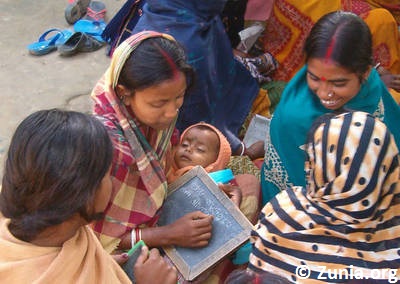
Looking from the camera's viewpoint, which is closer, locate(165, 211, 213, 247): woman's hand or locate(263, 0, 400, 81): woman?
locate(165, 211, 213, 247): woman's hand

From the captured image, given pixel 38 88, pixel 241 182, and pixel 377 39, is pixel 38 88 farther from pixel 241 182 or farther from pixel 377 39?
pixel 377 39

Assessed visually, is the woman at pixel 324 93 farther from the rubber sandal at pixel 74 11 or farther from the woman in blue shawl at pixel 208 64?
the rubber sandal at pixel 74 11

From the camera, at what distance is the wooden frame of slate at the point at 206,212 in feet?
6.77

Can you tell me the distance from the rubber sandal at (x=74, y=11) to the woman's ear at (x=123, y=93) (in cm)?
273

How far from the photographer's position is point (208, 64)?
294 centimetres

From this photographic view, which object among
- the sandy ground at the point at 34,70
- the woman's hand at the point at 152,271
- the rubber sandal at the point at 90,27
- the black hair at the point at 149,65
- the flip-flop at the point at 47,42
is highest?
the black hair at the point at 149,65

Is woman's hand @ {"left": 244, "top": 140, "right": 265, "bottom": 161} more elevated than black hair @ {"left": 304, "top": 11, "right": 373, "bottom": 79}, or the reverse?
black hair @ {"left": 304, "top": 11, "right": 373, "bottom": 79}

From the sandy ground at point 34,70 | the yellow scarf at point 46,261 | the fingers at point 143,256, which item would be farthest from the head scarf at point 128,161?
the sandy ground at point 34,70

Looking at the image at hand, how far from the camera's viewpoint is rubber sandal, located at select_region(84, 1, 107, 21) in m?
4.44

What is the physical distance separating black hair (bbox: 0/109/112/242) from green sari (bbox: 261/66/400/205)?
50.7 inches

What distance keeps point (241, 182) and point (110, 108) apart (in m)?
0.92

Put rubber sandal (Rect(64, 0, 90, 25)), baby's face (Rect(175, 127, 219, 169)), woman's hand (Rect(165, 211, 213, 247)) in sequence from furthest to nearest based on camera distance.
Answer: rubber sandal (Rect(64, 0, 90, 25)) < baby's face (Rect(175, 127, 219, 169)) < woman's hand (Rect(165, 211, 213, 247))

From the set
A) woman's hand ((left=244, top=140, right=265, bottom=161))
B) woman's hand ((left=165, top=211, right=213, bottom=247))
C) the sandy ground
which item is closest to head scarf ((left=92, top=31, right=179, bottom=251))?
woman's hand ((left=165, top=211, right=213, bottom=247))

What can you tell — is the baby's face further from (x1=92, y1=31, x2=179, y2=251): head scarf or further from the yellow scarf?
the yellow scarf
